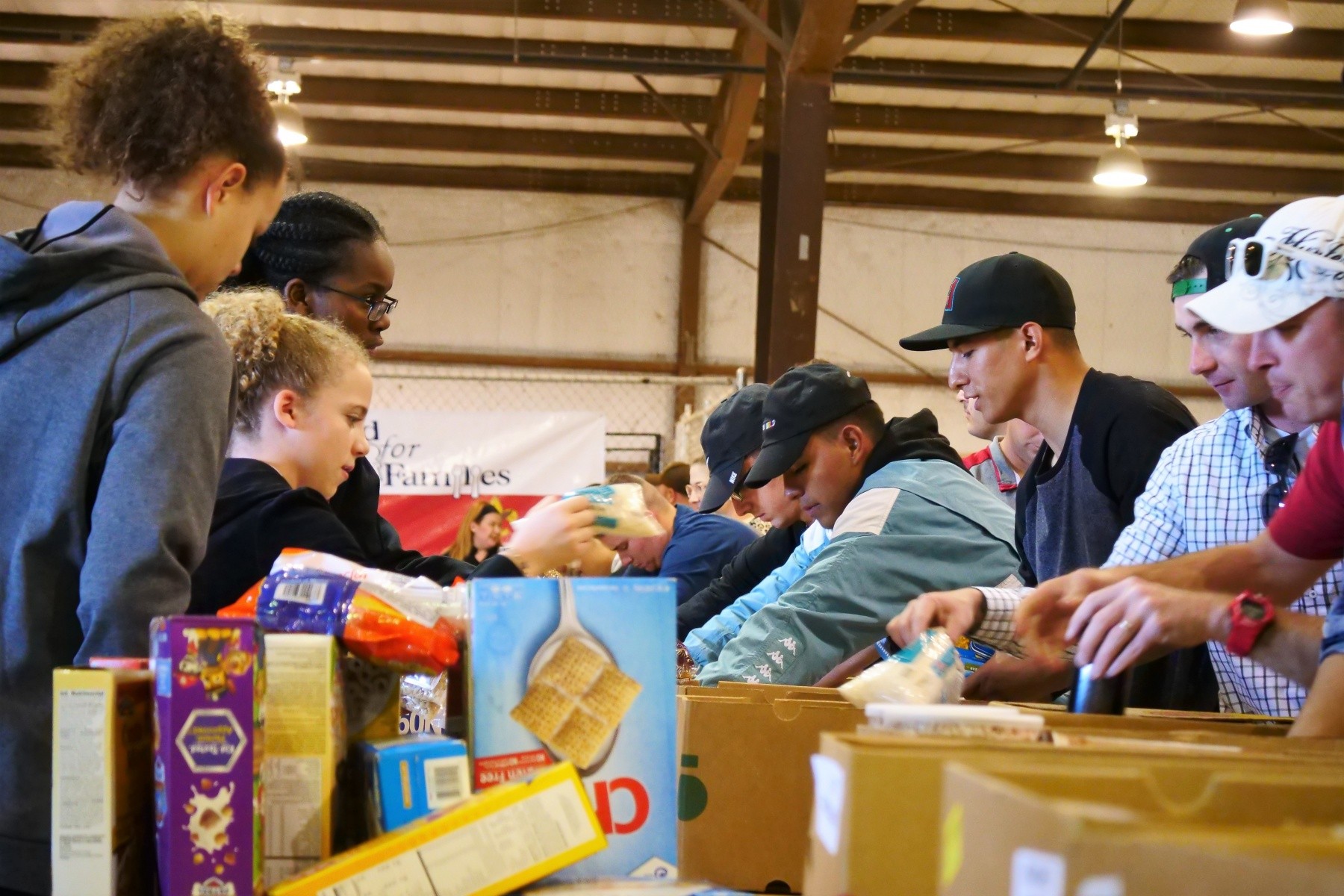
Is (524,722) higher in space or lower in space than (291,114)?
lower

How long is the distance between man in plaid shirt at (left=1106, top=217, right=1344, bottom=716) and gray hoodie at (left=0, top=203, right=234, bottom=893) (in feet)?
4.91

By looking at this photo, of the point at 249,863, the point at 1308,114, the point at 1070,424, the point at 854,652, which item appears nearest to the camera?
the point at 249,863

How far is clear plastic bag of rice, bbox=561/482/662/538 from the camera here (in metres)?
1.46

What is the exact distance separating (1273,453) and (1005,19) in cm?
734

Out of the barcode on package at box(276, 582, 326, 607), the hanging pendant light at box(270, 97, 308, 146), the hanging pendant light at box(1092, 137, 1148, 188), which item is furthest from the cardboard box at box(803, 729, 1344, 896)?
the hanging pendant light at box(1092, 137, 1148, 188)

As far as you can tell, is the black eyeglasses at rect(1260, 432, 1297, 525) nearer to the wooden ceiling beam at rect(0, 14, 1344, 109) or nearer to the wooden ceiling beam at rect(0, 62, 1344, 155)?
the wooden ceiling beam at rect(0, 14, 1344, 109)

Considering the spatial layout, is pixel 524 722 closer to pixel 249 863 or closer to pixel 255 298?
pixel 249 863

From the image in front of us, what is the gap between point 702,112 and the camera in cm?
1055

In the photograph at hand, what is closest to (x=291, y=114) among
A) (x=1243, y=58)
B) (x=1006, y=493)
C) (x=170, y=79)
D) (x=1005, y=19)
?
(x=1005, y=19)

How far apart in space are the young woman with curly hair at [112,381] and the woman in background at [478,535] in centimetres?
552

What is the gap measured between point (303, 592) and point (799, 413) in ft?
5.82

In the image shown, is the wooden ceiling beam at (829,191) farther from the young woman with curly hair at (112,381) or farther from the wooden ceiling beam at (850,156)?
the young woman with curly hair at (112,381)

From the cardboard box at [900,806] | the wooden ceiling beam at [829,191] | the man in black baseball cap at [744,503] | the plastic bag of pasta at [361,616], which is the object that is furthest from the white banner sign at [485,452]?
the cardboard box at [900,806]

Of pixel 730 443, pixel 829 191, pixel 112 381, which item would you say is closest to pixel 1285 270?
pixel 112 381
